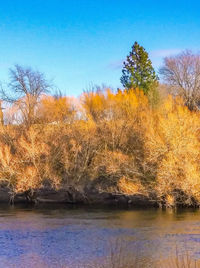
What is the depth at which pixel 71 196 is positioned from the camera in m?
39.2

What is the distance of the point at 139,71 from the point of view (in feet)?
210

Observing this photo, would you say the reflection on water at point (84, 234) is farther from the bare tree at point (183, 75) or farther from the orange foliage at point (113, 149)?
the bare tree at point (183, 75)

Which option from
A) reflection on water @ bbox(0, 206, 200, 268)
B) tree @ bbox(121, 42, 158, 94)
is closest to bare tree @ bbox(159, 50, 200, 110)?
tree @ bbox(121, 42, 158, 94)

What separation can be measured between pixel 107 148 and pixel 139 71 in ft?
89.0

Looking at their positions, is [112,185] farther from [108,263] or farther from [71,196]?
[108,263]

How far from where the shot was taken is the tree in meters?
62.9

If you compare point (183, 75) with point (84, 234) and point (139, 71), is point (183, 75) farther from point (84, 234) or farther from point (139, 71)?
point (84, 234)

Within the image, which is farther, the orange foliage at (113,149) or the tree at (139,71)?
the tree at (139,71)

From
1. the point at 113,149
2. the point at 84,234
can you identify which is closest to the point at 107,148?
the point at 113,149

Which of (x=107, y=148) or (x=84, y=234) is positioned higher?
(x=107, y=148)

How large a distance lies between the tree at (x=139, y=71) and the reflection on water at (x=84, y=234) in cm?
3121

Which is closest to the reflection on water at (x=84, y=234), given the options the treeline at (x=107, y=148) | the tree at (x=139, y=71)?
the treeline at (x=107, y=148)

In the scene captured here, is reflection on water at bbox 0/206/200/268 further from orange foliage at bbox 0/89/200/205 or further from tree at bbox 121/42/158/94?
tree at bbox 121/42/158/94

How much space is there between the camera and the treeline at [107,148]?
3359 cm
